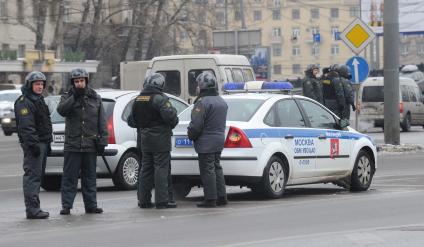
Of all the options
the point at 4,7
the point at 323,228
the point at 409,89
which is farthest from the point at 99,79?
the point at 323,228

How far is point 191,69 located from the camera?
86.9ft

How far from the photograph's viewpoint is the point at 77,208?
568 inches

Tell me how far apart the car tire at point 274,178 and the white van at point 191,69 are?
11064 mm

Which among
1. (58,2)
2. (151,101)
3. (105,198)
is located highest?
(58,2)

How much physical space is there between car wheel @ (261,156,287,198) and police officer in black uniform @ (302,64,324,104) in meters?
8.26

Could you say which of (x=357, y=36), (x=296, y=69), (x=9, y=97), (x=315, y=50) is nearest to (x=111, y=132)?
(x=357, y=36)

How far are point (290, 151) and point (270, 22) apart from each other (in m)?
119

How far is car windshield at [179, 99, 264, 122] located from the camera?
14.8m

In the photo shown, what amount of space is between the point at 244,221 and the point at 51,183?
6.20m

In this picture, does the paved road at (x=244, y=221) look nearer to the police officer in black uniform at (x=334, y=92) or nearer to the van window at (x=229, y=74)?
the police officer in black uniform at (x=334, y=92)

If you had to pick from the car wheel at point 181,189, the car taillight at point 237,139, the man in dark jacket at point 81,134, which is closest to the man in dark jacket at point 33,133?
the man in dark jacket at point 81,134

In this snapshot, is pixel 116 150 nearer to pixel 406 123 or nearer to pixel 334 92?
pixel 334 92

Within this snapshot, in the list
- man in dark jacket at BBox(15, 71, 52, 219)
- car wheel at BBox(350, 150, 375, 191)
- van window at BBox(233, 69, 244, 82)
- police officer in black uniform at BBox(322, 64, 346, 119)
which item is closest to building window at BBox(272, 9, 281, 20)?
van window at BBox(233, 69, 244, 82)

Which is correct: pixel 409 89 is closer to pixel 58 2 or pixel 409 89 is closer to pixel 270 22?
pixel 58 2
